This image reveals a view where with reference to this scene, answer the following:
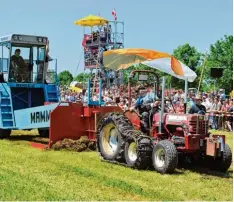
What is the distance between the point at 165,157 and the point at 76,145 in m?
3.31

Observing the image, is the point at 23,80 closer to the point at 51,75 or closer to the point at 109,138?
the point at 51,75

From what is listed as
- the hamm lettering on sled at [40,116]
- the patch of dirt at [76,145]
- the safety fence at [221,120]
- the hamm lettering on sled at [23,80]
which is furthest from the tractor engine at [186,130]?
the safety fence at [221,120]

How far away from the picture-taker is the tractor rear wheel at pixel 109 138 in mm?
10219

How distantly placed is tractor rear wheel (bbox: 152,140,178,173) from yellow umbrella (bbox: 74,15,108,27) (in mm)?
27809

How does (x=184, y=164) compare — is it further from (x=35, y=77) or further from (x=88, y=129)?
(x=35, y=77)

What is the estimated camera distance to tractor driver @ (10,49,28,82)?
47.6 ft

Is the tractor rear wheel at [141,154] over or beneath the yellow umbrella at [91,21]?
beneath

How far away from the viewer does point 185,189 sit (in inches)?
302

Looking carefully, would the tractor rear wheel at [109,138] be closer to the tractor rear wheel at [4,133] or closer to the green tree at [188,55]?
the tractor rear wheel at [4,133]

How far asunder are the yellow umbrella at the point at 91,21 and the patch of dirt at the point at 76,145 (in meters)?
25.0

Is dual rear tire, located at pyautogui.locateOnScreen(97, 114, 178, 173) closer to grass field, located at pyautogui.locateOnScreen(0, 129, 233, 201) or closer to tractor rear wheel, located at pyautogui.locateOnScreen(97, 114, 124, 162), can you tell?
tractor rear wheel, located at pyautogui.locateOnScreen(97, 114, 124, 162)

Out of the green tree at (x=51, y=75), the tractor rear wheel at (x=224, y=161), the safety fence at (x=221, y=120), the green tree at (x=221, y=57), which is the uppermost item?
the green tree at (x=221, y=57)

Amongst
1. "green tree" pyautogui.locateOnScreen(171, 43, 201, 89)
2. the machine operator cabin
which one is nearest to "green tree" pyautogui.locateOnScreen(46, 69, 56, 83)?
the machine operator cabin

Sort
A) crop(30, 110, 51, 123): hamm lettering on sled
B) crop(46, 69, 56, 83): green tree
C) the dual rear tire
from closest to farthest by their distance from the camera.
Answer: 1. the dual rear tire
2. crop(30, 110, 51, 123): hamm lettering on sled
3. crop(46, 69, 56, 83): green tree
